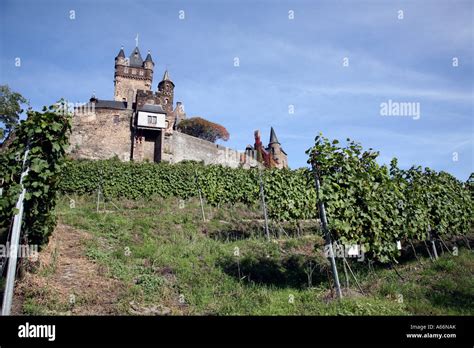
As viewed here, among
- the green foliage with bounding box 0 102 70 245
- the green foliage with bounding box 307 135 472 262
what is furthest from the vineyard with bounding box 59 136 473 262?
the green foliage with bounding box 0 102 70 245

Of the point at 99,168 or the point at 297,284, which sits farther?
the point at 99,168

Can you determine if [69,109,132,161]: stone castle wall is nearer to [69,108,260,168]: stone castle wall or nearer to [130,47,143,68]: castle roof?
[69,108,260,168]: stone castle wall

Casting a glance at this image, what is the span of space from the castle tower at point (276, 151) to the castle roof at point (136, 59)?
26941 mm

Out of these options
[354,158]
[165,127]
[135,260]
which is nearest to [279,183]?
[354,158]

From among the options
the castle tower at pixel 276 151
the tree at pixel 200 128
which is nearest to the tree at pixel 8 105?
the tree at pixel 200 128

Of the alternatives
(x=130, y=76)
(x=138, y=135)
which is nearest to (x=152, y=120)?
(x=138, y=135)

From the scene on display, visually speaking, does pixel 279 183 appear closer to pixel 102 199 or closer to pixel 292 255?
pixel 292 255

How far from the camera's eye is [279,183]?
1579 centimetres

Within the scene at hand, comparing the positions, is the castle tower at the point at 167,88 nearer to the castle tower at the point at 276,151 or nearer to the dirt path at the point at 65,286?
the castle tower at the point at 276,151

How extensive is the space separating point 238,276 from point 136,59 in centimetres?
5929

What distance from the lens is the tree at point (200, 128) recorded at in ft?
190

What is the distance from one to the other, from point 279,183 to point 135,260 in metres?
8.65

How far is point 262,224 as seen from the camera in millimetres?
15859
